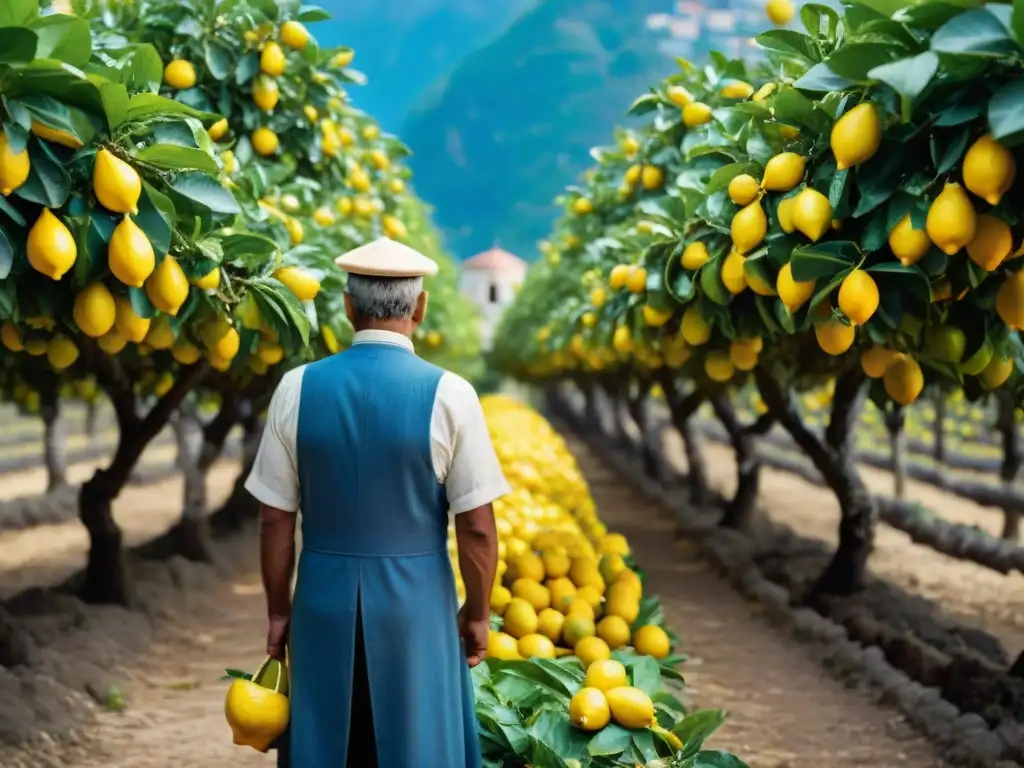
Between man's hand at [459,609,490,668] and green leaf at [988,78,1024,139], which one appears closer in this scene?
green leaf at [988,78,1024,139]

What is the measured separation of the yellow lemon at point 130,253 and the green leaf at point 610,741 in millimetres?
1758

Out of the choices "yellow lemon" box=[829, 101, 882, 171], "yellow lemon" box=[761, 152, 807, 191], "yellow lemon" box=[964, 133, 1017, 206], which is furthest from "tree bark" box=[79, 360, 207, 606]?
"yellow lemon" box=[964, 133, 1017, 206]

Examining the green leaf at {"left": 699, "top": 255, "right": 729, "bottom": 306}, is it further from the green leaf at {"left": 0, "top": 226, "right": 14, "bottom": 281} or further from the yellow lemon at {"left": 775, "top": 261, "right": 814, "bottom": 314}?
the green leaf at {"left": 0, "top": 226, "right": 14, "bottom": 281}

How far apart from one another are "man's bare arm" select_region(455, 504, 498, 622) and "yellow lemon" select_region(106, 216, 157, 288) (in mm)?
1019

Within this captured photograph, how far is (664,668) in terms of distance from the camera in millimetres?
3859

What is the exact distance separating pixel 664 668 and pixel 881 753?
1052mm

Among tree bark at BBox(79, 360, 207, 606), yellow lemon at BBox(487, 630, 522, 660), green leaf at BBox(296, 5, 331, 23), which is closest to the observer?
yellow lemon at BBox(487, 630, 522, 660)

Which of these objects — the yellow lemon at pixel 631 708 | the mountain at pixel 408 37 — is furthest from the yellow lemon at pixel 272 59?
the mountain at pixel 408 37

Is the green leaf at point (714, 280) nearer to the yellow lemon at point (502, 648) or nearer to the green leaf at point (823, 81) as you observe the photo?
the green leaf at point (823, 81)

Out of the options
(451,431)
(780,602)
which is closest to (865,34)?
(451,431)

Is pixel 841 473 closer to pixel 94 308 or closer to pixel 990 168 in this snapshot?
pixel 990 168

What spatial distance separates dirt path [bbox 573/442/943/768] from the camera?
4.06m

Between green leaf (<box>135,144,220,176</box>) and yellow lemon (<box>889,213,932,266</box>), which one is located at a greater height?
green leaf (<box>135,144,220,176</box>)

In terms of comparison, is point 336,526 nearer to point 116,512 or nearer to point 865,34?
point 865,34
